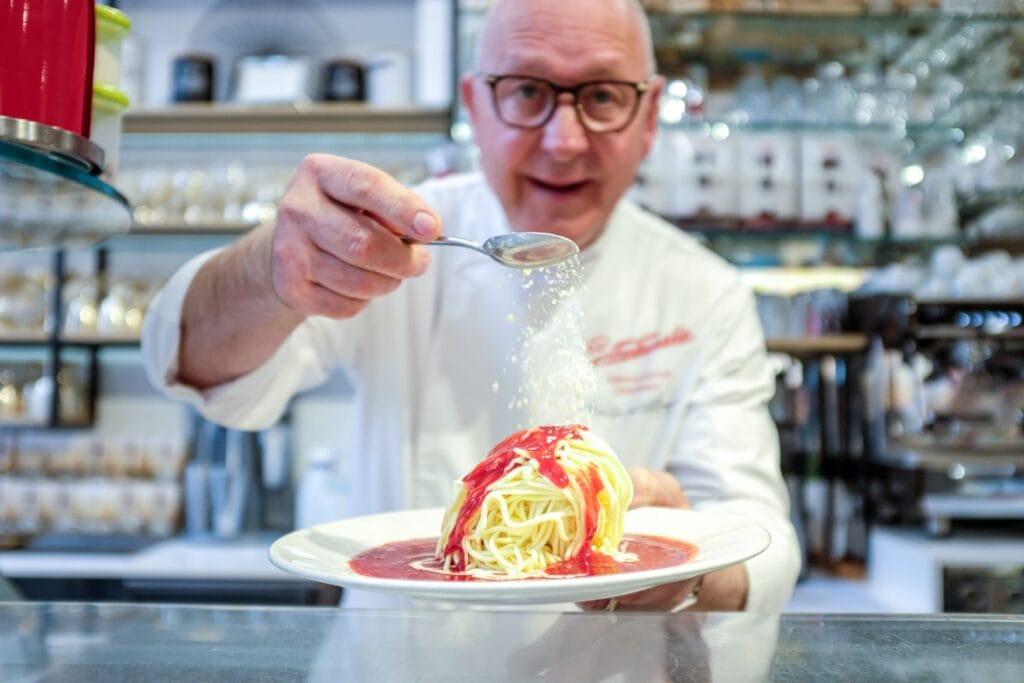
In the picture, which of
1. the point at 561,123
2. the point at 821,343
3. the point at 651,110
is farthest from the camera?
the point at 821,343

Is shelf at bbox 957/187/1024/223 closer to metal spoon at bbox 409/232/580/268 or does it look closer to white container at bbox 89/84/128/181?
metal spoon at bbox 409/232/580/268

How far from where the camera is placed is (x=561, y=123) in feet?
4.89

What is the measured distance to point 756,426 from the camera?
5.41 feet

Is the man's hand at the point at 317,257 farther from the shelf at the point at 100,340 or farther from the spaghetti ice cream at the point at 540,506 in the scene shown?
the shelf at the point at 100,340

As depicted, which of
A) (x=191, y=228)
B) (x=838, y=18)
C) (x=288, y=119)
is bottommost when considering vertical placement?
(x=191, y=228)

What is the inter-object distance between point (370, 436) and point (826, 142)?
217 cm

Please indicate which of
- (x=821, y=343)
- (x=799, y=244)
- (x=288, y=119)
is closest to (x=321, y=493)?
(x=288, y=119)

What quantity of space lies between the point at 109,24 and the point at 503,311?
940 mm

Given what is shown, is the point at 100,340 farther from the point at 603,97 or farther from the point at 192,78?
the point at 603,97

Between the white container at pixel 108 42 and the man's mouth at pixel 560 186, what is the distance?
702 mm

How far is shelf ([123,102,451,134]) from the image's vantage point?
347 centimetres

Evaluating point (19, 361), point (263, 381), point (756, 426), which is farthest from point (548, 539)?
point (19, 361)

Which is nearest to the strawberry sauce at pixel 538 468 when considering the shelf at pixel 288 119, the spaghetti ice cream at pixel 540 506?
the spaghetti ice cream at pixel 540 506

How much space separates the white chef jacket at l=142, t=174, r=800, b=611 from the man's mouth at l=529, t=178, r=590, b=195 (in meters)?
0.18
